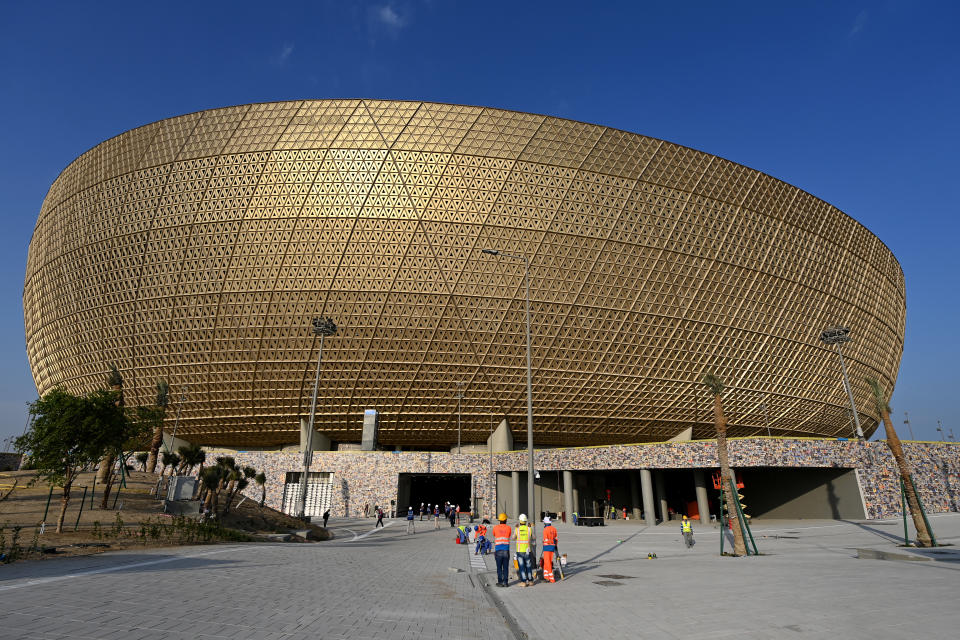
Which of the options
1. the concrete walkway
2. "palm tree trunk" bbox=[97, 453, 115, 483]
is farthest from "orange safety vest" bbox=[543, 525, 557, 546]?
"palm tree trunk" bbox=[97, 453, 115, 483]

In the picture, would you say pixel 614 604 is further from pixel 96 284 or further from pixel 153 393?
pixel 96 284

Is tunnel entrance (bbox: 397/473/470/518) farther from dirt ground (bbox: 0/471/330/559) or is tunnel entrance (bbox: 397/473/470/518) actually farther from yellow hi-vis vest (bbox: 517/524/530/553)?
yellow hi-vis vest (bbox: 517/524/530/553)

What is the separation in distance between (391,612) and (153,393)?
37.7 m

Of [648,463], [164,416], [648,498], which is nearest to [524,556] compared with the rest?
[648,463]

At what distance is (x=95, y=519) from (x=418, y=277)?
2123cm

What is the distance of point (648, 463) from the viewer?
29.3 metres

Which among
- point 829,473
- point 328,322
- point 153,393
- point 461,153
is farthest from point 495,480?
point 153,393

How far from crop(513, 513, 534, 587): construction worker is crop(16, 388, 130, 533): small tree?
14.7 m

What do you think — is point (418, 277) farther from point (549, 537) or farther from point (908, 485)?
point (908, 485)

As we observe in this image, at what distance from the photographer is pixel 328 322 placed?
30906mm

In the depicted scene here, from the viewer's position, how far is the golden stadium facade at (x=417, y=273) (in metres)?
33.6

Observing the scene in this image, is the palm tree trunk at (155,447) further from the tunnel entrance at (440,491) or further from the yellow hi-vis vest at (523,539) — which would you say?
the yellow hi-vis vest at (523,539)

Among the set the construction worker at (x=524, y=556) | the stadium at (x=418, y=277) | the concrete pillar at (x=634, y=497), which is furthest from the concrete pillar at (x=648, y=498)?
the construction worker at (x=524, y=556)

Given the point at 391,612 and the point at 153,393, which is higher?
the point at 153,393
